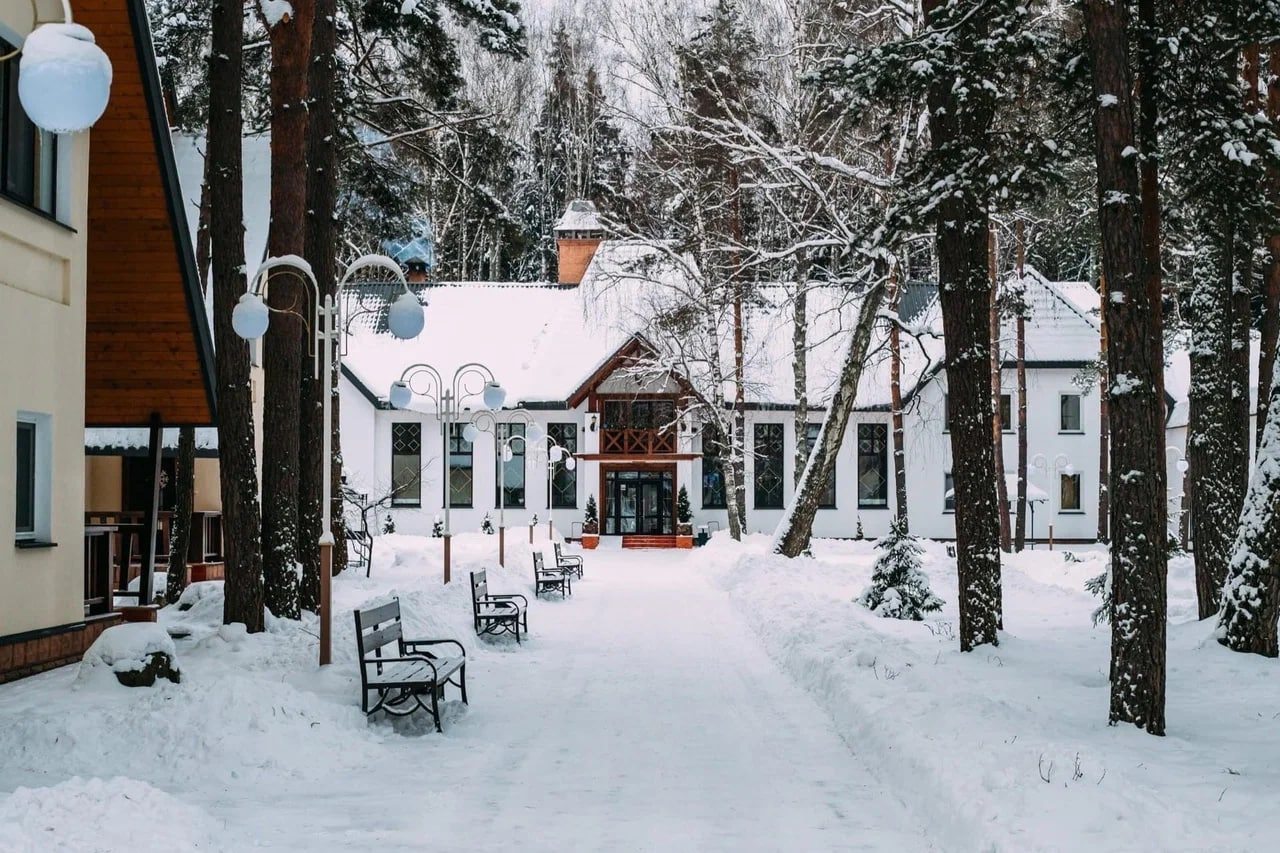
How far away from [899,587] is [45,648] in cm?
1107

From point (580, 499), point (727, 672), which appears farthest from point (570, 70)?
point (727, 672)

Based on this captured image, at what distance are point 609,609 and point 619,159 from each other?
101 feet

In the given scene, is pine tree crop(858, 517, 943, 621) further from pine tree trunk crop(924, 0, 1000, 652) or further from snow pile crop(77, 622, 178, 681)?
snow pile crop(77, 622, 178, 681)

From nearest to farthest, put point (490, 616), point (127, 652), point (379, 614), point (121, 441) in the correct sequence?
point (127, 652) → point (379, 614) → point (490, 616) → point (121, 441)

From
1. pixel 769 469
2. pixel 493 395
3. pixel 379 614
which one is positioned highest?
pixel 493 395

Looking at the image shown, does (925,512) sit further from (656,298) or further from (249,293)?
(249,293)

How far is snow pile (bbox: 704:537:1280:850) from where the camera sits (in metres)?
6.10

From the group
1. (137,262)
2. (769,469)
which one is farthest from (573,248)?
(137,262)

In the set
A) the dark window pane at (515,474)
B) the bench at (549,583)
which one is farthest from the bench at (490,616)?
the dark window pane at (515,474)

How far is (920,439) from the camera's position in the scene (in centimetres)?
4078

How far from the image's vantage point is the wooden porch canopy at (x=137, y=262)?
12680mm

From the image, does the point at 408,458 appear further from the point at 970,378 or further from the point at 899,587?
the point at 970,378

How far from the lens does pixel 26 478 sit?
12.2 metres

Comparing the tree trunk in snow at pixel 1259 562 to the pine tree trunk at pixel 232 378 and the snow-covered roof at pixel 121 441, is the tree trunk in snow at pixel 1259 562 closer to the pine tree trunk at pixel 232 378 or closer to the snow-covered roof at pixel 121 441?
the pine tree trunk at pixel 232 378
